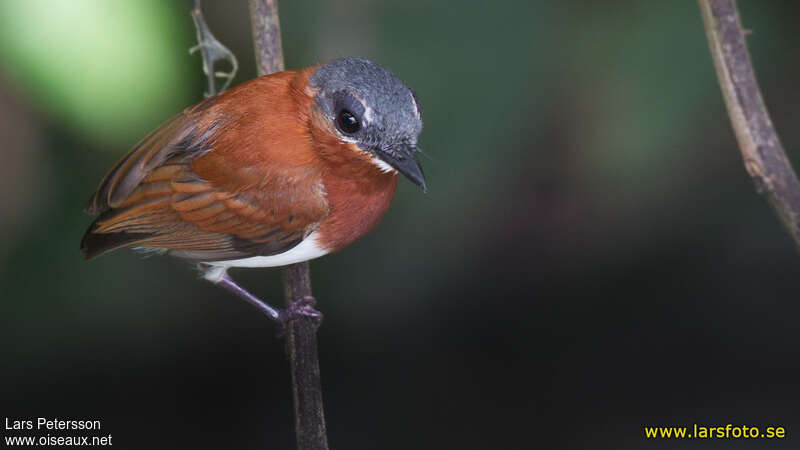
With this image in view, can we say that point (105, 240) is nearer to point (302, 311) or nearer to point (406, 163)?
point (302, 311)

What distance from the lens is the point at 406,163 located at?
2.50 m

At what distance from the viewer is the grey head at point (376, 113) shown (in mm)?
2439

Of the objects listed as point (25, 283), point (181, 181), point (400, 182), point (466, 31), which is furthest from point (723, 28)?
point (25, 283)

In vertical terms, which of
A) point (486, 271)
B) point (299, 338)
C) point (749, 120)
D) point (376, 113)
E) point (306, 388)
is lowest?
point (306, 388)

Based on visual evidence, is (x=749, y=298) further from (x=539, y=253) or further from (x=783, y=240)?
(x=539, y=253)

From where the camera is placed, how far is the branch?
2.34 meters

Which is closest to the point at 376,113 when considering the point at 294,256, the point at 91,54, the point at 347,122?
the point at 347,122

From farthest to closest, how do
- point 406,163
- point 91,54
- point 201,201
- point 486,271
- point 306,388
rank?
point 486,271
point 201,201
point 306,388
point 406,163
point 91,54

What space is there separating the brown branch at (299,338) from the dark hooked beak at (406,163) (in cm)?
68

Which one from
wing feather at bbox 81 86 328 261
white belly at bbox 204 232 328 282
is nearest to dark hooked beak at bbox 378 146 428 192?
wing feather at bbox 81 86 328 261

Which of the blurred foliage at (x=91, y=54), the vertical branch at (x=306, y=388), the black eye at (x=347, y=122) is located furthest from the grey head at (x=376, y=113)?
the vertical branch at (x=306, y=388)

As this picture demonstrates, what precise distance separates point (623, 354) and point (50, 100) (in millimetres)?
2990

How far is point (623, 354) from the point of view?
167 inches

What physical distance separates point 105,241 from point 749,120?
2.05 m
